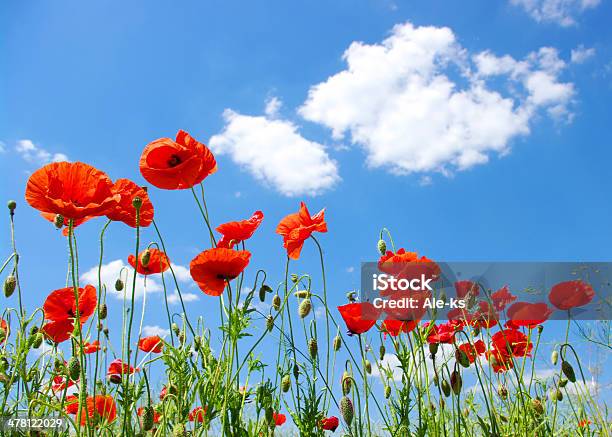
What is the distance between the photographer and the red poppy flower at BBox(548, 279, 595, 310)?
8.77 feet

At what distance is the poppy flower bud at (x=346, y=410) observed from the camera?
2484 mm

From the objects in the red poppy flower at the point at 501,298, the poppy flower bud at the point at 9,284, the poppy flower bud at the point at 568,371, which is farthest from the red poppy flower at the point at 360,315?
the poppy flower bud at the point at 9,284

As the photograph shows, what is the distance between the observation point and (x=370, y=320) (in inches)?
101

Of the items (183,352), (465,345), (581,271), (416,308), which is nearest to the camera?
(183,352)

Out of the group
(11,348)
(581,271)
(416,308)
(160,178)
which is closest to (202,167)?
(160,178)

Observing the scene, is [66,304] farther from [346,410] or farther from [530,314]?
[530,314]

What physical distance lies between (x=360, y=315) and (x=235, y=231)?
659 mm

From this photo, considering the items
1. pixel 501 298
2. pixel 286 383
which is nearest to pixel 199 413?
pixel 286 383

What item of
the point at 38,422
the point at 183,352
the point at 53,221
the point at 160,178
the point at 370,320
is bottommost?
the point at 38,422

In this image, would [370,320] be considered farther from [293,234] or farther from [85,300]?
[85,300]

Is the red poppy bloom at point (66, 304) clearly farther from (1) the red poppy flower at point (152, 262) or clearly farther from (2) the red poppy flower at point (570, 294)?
(2) the red poppy flower at point (570, 294)

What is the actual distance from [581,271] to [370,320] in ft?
4.55

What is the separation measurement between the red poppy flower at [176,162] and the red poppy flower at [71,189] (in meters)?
0.48

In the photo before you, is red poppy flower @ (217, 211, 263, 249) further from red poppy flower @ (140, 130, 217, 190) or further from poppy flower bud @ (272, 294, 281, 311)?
poppy flower bud @ (272, 294, 281, 311)
